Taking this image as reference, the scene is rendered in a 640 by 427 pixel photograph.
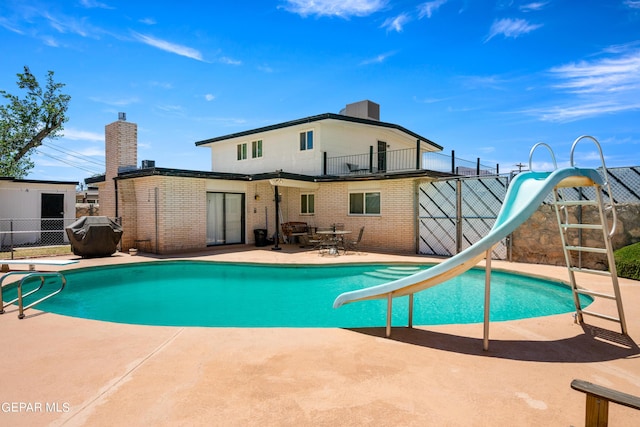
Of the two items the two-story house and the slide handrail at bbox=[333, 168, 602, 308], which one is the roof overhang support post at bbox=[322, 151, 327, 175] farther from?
the slide handrail at bbox=[333, 168, 602, 308]

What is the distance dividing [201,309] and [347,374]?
456cm

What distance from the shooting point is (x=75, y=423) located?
7.73 ft

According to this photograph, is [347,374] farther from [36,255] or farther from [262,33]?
[36,255]

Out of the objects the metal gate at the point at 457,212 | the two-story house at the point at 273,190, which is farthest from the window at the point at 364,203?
the metal gate at the point at 457,212

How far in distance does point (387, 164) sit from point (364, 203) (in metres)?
6.00

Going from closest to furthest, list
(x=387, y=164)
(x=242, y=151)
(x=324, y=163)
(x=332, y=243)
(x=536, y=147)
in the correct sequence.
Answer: (x=536, y=147)
(x=332, y=243)
(x=324, y=163)
(x=387, y=164)
(x=242, y=151)

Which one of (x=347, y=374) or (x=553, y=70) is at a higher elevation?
(x=553, y=70)

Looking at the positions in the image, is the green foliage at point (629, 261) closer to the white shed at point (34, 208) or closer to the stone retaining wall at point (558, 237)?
the stone retaining wall at point (558, 237)

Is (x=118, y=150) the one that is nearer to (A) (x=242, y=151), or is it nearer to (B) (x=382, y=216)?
(A) (x=242, y=151)

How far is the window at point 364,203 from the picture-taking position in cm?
1378

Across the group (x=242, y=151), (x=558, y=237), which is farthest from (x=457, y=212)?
(x=242, y=151)

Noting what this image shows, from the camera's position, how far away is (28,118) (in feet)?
76.1

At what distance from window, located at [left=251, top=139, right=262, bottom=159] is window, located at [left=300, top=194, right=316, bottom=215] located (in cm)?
402

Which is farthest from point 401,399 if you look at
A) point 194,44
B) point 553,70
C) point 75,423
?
Answer: point 553,70
